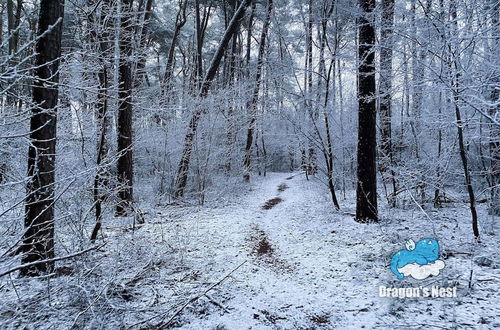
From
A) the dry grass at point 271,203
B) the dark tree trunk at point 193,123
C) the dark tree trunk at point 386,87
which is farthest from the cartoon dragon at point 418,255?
the dark tree trunk at point 193,123

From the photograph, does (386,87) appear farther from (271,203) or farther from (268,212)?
(271,203)

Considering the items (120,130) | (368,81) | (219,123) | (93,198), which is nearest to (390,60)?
(368,81)

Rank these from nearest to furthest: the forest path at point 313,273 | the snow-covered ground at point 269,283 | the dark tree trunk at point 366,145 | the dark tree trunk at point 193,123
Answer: the snow-covered ground at point 269,283, the forest path at point 313,273, the dark tree trunk at point 366,145, the dark tree trunk at point 193,123

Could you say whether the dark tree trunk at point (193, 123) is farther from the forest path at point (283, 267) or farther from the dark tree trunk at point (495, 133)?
the dark tree trunk at point (495, 133)

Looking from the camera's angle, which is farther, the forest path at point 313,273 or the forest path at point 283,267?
the forest path at point 283,267

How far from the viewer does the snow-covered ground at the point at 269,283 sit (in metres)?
3.02

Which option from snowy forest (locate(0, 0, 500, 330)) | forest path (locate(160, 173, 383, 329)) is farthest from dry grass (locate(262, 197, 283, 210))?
forest path (locate(160, 173, 383, 329))

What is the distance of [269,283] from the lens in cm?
413

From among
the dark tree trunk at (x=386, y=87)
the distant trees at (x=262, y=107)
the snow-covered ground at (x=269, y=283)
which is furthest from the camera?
the dark tree trunk at (x=386, y=87)

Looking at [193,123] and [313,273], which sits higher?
[193,123]

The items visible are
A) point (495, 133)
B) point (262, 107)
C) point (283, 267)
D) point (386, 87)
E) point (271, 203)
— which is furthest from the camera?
point (262, 107)

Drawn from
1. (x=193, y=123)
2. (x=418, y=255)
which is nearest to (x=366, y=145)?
(x=418, y=255)

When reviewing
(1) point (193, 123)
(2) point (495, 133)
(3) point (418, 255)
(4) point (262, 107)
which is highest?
(4) point (262, 107)

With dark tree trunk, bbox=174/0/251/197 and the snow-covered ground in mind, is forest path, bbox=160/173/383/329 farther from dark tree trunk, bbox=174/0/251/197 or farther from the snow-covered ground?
dark tree trunk, bbox=174/0/251/197
